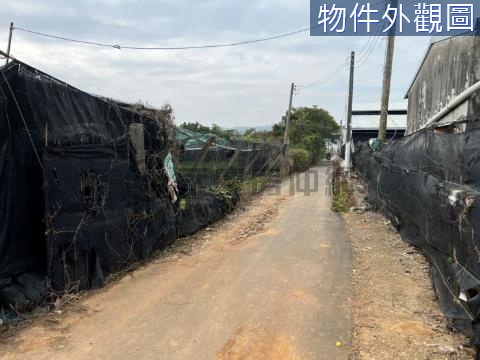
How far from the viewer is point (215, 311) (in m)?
4.25

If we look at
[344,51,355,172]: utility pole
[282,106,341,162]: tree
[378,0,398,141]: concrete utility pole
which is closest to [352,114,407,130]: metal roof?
[282,106,341,162]: tree

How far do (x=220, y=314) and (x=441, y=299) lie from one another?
2.33 meters

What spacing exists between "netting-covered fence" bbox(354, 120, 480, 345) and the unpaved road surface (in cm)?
104

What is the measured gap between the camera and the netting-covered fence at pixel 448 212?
3543 mm

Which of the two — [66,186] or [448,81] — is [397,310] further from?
[448,81]

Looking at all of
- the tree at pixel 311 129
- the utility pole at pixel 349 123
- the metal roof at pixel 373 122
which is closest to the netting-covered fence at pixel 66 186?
the utility pole at pixel 349 123

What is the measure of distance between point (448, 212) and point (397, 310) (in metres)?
1.15

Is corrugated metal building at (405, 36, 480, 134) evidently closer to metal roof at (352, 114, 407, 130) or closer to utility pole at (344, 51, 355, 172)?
utility pole at (344, 51, 355, 172)

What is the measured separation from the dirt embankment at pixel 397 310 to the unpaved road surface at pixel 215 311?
6.9 inches

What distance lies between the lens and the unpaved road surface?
3471 millimetres

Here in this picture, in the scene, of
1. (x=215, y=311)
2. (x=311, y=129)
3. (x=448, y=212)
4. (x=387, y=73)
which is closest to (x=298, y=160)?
(x=387, y=73)

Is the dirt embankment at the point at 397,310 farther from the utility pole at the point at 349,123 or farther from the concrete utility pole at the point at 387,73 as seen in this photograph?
the utility pole at the point at 349,123

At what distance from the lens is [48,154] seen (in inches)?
168

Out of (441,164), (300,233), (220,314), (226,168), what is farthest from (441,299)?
(226,168)
